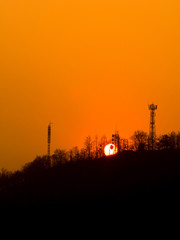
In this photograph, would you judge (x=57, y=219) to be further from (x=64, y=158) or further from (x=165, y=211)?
(x=64, y=158)

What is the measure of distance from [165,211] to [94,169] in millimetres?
25070

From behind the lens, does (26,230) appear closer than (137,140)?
Yes

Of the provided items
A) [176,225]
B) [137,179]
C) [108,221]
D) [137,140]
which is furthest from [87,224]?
[137,140]

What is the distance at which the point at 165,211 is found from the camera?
802 inches

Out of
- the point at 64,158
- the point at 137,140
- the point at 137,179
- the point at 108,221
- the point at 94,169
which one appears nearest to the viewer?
the point at 108,221

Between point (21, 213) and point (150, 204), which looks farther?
point (21, 213)

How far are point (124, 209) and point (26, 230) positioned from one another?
460 centimetres

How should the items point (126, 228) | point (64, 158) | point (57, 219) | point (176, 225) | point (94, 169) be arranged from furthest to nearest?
point (64, 158) → point (94, 169) → point (57, 219) → point (126, 228) → point (176, 225)

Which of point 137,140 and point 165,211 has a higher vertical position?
point 137,140

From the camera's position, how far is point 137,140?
76812 mm

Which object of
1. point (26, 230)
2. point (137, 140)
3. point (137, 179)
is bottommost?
point (26, 230)

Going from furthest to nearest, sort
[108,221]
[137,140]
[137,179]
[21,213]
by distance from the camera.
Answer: [137,140], [137,179], [21,213], [108,221]

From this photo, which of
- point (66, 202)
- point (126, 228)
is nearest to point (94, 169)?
point (66, 202)

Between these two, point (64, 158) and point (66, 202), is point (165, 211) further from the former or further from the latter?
point (64, 158)
